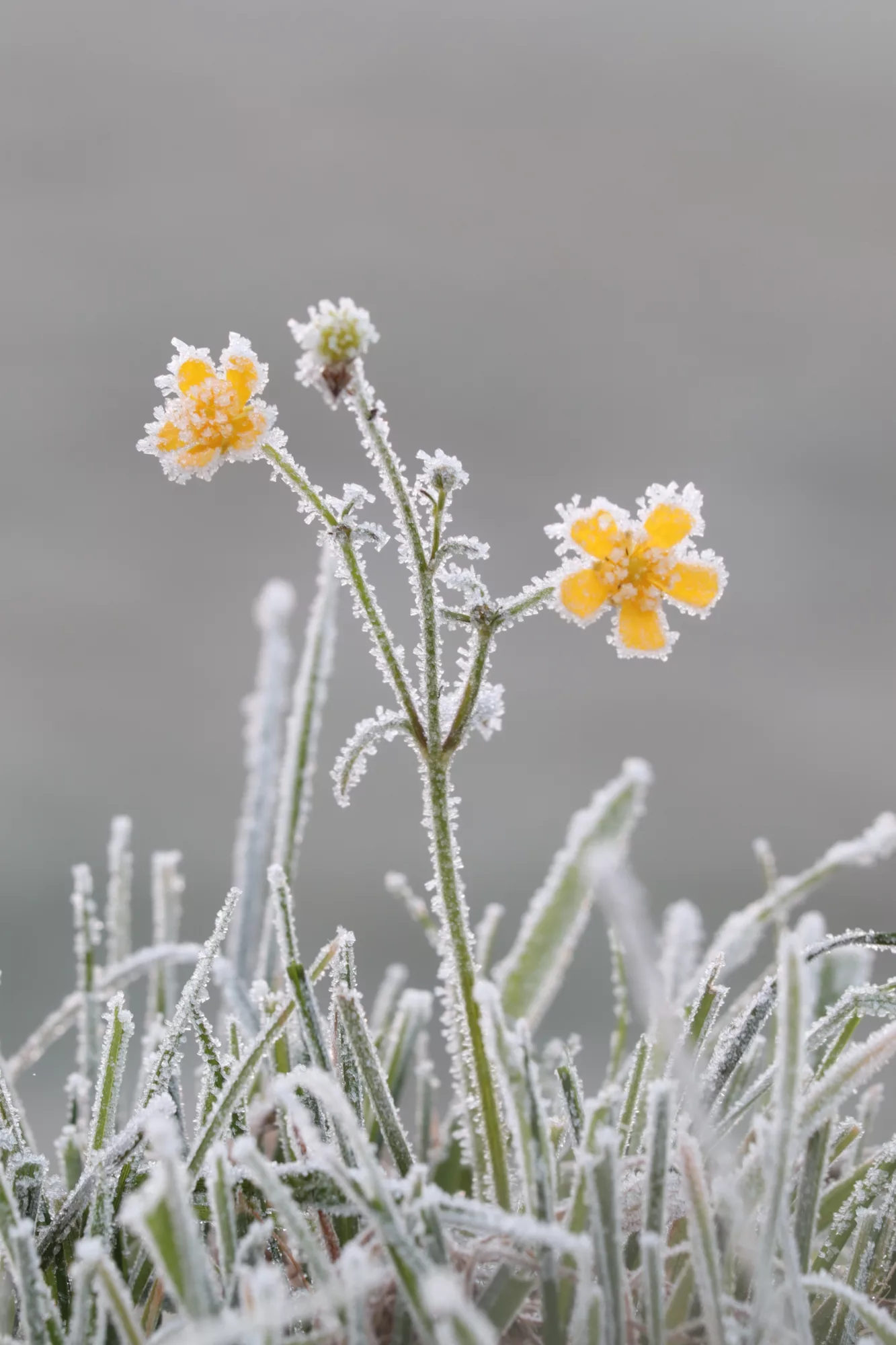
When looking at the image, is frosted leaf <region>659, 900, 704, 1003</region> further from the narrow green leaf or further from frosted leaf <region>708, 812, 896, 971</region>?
the narrow green leaf

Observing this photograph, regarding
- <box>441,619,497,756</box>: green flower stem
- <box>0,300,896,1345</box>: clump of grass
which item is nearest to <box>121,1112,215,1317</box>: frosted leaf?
<box>0,300,896,1345</box>: clump of grass

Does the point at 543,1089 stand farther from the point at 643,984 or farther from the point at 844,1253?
the point at 643,984

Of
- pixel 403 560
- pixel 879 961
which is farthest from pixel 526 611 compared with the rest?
pixel 879 961

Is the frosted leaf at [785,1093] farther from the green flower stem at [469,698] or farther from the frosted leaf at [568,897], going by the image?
the green flower stem at [469,698]

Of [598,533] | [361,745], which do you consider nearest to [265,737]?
[361,745]

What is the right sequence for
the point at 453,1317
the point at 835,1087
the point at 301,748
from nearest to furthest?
1. the point at 453,1317
2. the point at 835,1087
3. the point at 301,748

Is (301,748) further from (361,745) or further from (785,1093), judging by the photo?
(785,1093)
